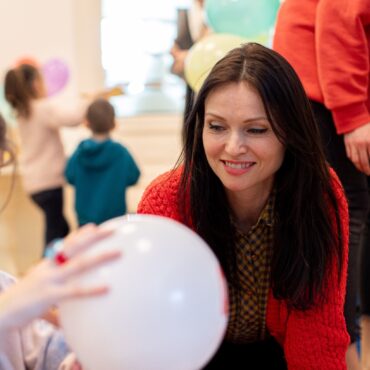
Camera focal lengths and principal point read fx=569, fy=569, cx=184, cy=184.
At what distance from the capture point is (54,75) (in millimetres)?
2947

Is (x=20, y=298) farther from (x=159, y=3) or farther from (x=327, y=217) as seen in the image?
(x=159, y=3)

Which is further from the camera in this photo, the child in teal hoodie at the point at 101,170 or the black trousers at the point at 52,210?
the black trousers at the point at 52,210

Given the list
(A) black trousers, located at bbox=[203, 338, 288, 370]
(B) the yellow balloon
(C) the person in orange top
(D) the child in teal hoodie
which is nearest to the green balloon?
(B) the yellow balloon

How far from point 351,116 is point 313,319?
452 millimetres

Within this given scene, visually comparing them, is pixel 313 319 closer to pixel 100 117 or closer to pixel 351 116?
pixel 351 116

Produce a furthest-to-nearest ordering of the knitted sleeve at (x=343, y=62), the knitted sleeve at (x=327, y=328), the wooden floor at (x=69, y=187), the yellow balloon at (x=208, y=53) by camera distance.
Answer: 1. the wooden floor at (x=69, y=187)
2. the yellow balloon at (x=208, y=53)
3. the knitted sleeve at (x=343, y=62)
4. the knitted sleeve at (x=327, y=328)

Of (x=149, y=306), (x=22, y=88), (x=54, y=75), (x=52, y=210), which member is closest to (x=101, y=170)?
(x=52, y=210)

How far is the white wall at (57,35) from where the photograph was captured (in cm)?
345

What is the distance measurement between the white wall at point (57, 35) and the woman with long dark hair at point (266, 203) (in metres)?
2.56

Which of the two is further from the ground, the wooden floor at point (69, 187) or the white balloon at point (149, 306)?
the white balloon at point (149, 306)

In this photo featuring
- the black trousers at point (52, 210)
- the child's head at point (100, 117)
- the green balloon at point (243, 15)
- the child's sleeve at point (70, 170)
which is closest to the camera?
the green balloon at point (243, 15)

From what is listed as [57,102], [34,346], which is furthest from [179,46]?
[34,346]

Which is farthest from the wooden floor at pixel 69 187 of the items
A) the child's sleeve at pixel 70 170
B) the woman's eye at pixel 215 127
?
the woman's eye at pixel 215 127

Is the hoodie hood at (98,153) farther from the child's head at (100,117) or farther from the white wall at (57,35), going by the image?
the white wall at (57,35)
